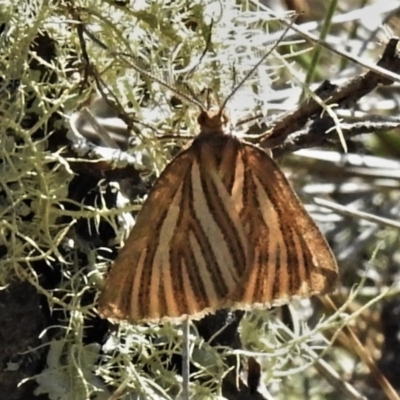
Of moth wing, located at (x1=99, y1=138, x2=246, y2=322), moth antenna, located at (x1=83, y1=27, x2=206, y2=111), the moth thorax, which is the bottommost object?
moth wing, located at (x1=99, y1=138, x2=246, y2=322)

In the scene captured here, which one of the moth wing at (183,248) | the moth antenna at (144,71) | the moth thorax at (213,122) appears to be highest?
the moth antenna at (144,71)

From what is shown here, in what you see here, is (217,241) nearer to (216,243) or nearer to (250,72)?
(216,243)

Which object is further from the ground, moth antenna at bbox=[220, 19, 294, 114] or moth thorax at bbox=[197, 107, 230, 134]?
moth antenna at bbox=[220, 19, 294, 114]

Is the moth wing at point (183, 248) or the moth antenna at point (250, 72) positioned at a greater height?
the moth antenna at point (250, 72)

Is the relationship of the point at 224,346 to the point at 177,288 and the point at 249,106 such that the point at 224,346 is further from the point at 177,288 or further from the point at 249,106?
the point at 249,106

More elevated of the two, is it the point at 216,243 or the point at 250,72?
the point at 250,72

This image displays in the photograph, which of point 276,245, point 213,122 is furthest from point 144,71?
point 276,245
